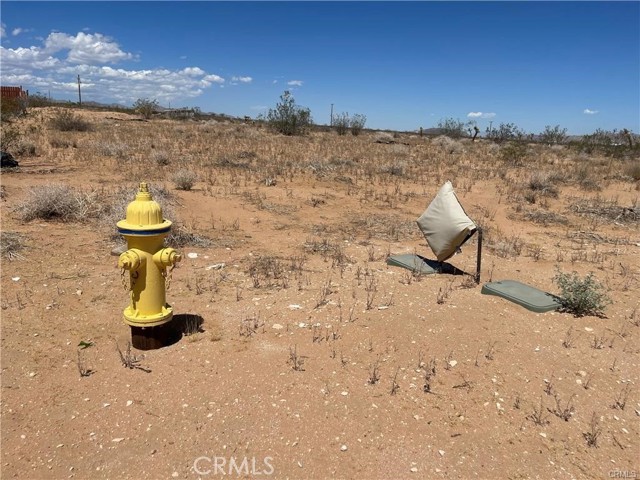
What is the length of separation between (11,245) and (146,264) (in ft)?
11.3

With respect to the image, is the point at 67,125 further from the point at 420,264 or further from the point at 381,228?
the point at 420,264

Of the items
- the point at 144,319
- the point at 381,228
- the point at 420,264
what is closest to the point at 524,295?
the point at 420,264

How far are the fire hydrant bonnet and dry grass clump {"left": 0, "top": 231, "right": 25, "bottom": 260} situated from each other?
3.17 m

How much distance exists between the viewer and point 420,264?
19.5ft

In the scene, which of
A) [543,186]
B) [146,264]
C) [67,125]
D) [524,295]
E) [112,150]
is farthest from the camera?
[67,125]

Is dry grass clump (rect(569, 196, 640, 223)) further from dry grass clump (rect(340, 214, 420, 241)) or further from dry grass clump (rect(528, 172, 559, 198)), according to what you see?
dry grass clump (rect(340, 214, 420, 241))

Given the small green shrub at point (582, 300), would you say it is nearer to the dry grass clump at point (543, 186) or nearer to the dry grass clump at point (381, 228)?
the dry grass clump at point (381, 228)

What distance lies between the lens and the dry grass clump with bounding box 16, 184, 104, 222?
7230mm

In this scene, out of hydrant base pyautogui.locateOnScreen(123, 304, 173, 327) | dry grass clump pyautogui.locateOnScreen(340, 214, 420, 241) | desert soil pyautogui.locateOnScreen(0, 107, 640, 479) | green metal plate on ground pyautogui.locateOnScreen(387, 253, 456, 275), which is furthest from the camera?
dry grass clump pyautogui.locateOnScreen(340, 214, 420, 241)

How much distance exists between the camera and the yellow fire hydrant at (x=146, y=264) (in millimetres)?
3455

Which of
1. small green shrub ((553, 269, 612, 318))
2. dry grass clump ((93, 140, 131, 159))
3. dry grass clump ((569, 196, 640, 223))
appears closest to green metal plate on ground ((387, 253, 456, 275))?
small green shrub ((553, 269, 612, 318))

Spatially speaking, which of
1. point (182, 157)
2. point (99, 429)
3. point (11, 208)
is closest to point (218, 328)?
point (99, 429)

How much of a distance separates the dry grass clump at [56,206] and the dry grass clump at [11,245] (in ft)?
2.96

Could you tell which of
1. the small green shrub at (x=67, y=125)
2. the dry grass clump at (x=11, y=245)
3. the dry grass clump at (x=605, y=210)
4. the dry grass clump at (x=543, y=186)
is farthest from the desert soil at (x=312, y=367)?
the small green shrub at (x=67, y=125)
